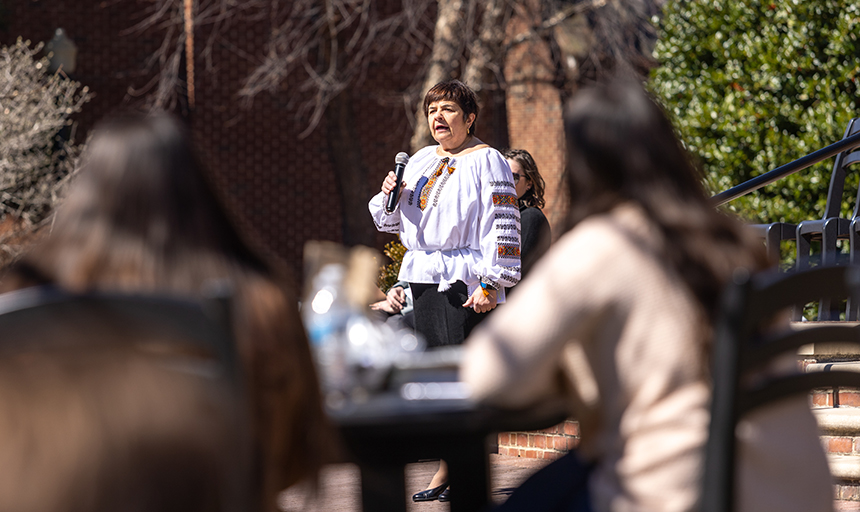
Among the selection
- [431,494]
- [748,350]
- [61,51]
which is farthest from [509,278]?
[61,51]

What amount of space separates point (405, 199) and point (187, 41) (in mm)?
11394

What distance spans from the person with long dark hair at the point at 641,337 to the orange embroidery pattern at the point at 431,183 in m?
2.05

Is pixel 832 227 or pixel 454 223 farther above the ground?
pixel 832 227

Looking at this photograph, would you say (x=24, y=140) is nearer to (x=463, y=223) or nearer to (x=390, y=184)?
(x=390, y=184)

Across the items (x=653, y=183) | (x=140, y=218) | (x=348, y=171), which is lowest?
(x=140, y=218)

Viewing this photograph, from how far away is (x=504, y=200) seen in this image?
3.79 m

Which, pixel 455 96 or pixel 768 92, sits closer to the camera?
pixel 455 96

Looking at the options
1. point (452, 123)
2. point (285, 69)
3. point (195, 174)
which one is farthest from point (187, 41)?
point (195, 174)

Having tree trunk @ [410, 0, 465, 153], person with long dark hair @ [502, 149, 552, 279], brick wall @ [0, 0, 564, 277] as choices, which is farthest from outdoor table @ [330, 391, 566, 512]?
brick wall @ [0, 0, 564, 277]

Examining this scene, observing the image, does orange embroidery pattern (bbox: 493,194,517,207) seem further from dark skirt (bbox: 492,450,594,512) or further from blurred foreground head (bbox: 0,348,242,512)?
blurred foreground head (bbox: 0,348,242,512)

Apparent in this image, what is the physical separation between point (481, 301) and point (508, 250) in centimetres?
23

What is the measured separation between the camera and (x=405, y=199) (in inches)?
152

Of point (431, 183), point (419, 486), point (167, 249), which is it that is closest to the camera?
point (167, 249)

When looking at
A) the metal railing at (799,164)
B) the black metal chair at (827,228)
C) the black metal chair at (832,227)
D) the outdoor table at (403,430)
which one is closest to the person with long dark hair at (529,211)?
the metal railing at (799,164)
